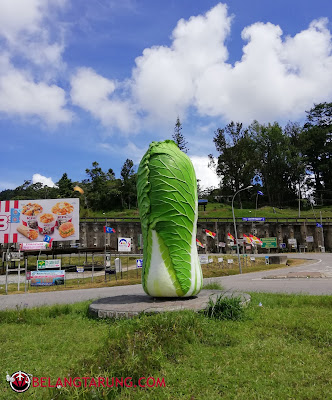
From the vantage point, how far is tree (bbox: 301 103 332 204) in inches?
2655

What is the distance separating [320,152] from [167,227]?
71.2m

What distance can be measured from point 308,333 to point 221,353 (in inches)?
69.8

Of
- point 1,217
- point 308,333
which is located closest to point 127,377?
point 308,333

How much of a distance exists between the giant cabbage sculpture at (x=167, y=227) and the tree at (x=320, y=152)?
215 feet

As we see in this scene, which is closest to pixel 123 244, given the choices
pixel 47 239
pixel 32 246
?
pixel 32 246

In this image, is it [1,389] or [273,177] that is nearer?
[1,389]

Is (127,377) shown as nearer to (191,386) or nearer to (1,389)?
(191,386)

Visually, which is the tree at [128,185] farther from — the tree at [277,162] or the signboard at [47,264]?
the signboard at [47,264]

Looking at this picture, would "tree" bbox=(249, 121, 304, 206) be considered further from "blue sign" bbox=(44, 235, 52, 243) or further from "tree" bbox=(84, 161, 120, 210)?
"blue sign" bbox=(44, 235, 52, 243)

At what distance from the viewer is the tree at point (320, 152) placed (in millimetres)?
67438

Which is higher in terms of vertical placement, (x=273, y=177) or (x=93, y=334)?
(x=273, y=177)

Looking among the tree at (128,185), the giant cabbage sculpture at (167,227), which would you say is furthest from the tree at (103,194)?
the giant cabbage sculpture at (167,227)

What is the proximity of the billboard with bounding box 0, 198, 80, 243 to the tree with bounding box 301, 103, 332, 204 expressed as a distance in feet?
168

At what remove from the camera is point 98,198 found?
216 ft
